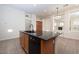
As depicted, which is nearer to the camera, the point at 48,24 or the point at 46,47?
the point at 46,47

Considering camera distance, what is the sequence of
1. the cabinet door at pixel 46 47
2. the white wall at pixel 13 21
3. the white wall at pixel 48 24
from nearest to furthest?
1. the cabinet door at pixel 46 47
2. the white wall at pixel 48 24
3. the white wall at pixel 13 21

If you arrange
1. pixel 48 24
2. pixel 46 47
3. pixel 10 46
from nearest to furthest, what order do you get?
pixel 46 47 → pixel 48 24 → pixel 10 46

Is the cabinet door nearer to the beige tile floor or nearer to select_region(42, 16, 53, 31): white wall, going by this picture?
select_region(42, 16, 53, 31): white wall

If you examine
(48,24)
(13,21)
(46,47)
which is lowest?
(46,47)

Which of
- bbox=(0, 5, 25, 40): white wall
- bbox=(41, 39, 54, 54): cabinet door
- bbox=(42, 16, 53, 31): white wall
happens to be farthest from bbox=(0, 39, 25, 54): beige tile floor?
bbox=(42, 16, 53, 31): white wall

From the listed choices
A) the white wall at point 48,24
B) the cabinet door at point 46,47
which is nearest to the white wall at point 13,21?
the white wall at point 48,24

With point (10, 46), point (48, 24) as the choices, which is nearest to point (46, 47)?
point (48, 24)

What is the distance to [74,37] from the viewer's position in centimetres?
258

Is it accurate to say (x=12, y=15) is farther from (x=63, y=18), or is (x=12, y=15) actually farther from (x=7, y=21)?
(x=63, y=18)

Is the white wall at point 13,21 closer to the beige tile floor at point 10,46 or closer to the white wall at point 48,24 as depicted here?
the beige tile floor at point 10,46

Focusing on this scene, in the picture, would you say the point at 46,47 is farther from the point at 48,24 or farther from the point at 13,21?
the point at 13,21

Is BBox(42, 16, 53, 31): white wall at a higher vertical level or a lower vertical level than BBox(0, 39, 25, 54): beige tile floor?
higher

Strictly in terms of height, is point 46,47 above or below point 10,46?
above
